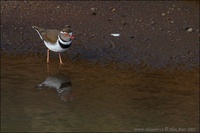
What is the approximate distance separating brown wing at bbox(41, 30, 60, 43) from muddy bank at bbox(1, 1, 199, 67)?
1.58ft

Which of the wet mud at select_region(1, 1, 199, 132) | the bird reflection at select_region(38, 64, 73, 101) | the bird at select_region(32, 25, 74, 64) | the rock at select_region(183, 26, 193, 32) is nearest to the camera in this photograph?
the wet mud at select_region(1, 1, 199, 132)

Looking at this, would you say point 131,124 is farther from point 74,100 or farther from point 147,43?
point 147,43

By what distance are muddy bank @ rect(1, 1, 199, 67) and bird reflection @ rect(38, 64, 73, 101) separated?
120cm

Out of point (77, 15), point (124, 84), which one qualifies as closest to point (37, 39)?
point (77, 15)

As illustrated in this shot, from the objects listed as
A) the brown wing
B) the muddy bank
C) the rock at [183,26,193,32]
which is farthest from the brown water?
the rock at [183,26,193,32]

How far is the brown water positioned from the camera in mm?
8422

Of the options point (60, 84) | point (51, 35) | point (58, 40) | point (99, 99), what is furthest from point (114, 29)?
point (99, 99)

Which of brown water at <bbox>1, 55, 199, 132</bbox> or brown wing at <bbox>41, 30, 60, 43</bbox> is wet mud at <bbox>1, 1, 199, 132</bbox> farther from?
brown wing at <bbox>41, 30, 60, 43</bbox>

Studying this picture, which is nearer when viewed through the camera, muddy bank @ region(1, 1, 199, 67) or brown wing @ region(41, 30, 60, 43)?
brown wing @ region(41, 30, 60, 43)

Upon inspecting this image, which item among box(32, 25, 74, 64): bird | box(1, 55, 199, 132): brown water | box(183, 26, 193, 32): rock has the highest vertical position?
box(183, 26, 193, 32): rock

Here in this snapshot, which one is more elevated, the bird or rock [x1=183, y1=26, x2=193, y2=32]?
rock [x1=183, y1=26, x2=193, y2=32]

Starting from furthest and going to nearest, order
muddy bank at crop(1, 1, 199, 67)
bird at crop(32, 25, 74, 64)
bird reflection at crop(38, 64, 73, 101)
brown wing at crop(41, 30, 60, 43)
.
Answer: muddy bank at crop(1, 1, 199, 67) < brown wing at crop(41, 30, 60, 43) < bird at crop(32, 25, 74, 64) < bird reflection at crop(38, 64, 73, 101)

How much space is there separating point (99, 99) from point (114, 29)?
142 inches

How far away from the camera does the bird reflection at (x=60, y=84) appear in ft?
31.1
